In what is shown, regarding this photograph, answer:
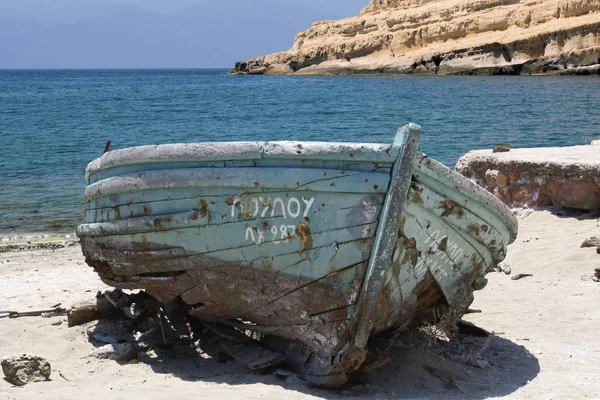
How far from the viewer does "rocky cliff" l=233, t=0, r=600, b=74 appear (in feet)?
181

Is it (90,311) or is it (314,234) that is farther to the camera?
(90,311)

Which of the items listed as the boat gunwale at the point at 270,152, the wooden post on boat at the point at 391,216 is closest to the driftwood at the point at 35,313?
the boat gunwale at the point at 270,152

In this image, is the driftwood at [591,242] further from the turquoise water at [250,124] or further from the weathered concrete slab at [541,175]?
the turquoise water at [250,124]

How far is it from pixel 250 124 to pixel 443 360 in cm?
2278

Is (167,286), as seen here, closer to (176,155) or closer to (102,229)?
(102,229)

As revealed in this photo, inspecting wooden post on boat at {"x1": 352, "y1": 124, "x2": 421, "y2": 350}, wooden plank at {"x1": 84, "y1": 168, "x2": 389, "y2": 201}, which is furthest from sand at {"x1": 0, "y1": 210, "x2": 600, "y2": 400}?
wooden plank at {"x1": 84, "y1": 168, "x2": 389, "y2": 201}

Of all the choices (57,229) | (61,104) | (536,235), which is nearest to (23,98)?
(61,104)

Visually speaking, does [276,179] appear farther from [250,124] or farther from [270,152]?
[250,124]

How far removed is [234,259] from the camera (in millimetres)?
4090

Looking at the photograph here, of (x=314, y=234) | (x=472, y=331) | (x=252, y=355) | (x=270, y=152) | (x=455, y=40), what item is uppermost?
(x=455, y=40)

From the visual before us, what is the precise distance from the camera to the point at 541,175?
7.91 m

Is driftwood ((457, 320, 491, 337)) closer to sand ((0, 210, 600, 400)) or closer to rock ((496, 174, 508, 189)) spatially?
sand ((0, 210, 600, 400))

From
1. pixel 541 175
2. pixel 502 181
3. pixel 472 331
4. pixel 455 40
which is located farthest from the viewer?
pixel 455 40

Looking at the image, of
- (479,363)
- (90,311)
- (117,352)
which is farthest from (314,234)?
(90,311)
